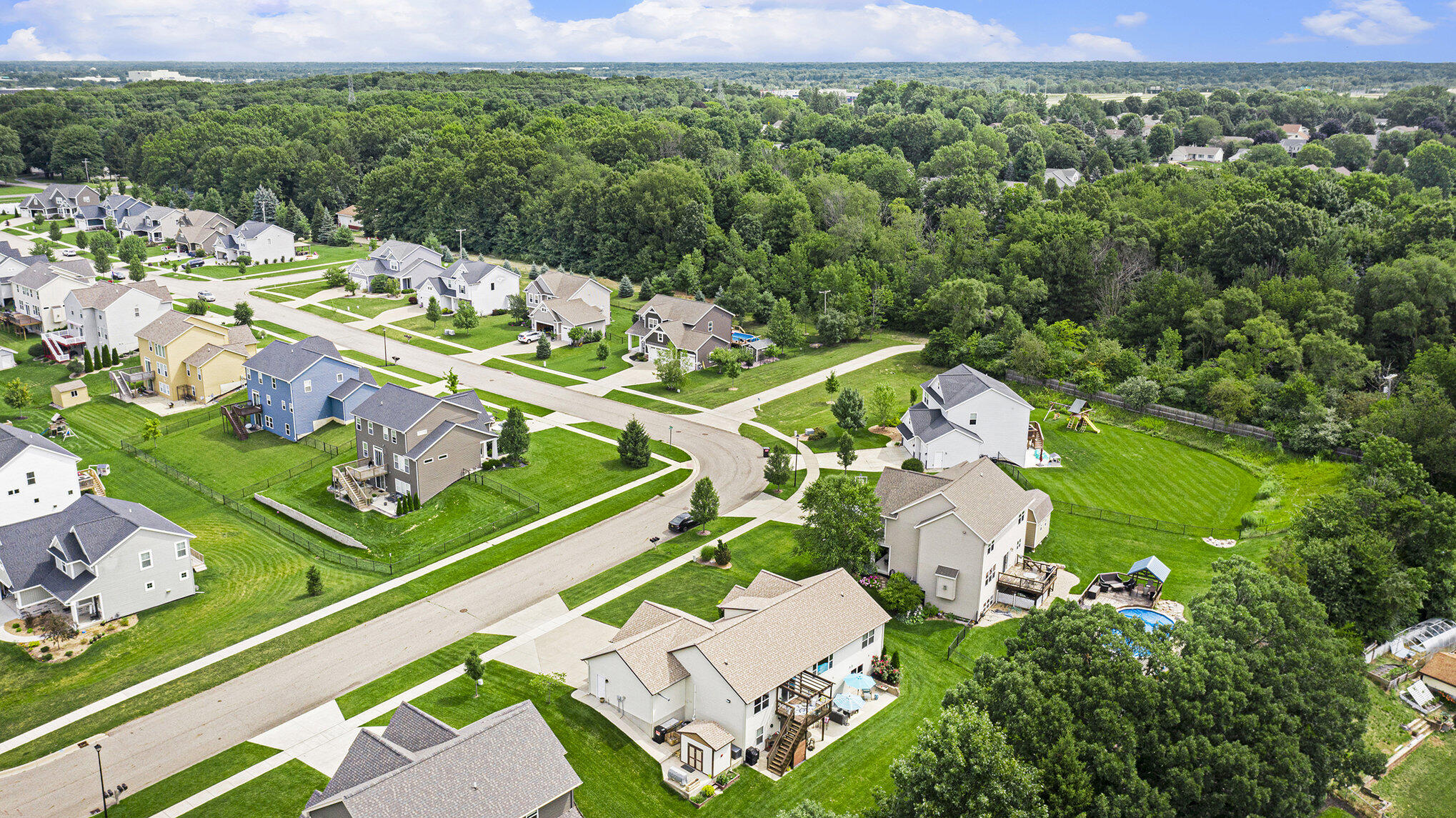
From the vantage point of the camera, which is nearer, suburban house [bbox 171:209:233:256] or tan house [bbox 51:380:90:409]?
tan house [bbox 51:380:90:409]

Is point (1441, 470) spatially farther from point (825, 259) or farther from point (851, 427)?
point (825, 259)

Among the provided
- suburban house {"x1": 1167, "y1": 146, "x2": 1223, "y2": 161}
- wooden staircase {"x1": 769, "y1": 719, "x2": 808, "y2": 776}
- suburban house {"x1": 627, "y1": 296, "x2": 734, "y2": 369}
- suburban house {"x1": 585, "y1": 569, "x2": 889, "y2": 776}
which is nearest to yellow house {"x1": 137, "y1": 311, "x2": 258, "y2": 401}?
suburban house {"x1": 627, "y1": 296, "x2": 734, "y2": 369}

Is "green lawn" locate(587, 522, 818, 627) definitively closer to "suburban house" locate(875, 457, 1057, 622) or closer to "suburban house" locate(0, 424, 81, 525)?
"suburban house" locate(875, 457, 1057, 622)

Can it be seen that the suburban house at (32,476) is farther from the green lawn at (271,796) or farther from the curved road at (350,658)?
the green lawn at (271,796)

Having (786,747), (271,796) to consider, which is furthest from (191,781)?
(786,747)

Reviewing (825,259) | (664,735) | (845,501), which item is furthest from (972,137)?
(664,735)

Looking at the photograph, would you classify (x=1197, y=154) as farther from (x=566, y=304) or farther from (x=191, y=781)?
(x=191, y=781)
